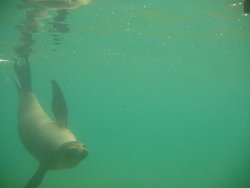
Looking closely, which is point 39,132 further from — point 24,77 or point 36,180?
point 24,77

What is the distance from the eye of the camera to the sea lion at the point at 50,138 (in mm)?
8305

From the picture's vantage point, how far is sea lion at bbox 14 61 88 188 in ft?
27.2

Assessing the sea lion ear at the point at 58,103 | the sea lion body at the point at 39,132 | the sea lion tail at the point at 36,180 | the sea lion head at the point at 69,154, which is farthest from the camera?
the sea lion ear at the point at 58,103

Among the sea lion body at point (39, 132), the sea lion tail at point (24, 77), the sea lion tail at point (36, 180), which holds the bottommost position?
the sea lion tail at point (36, 180)

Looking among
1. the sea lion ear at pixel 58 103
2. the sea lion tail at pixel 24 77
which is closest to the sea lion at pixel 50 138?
the sea lion ear at pixel 58 103

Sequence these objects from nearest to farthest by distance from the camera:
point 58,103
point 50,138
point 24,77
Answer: point 50,138 → point 58,103 → point 24,77

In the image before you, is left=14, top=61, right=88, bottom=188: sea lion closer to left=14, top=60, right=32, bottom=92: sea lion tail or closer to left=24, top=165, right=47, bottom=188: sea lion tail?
left=24, top=165, right=47, bottom=188: sea lion tail

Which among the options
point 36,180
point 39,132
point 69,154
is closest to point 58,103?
point 39,132

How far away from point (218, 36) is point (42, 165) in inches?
634

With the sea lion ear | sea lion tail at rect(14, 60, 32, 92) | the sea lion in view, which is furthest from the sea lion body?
sea lion tail at rect(14, 60, 32, 92)

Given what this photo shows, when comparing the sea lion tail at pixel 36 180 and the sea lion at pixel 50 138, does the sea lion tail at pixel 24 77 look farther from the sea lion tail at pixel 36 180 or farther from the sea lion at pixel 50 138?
the sea lion tail at pixel 36 180

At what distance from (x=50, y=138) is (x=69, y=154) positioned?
106 centimetres

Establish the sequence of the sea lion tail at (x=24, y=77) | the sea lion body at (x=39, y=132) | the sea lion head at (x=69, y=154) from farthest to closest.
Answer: the sea lion tail at (x=24, y=77) → the sea lion body at (x=39, y=132) → the sea lion head at (x=69, y=154)

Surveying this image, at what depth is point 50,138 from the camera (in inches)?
353
